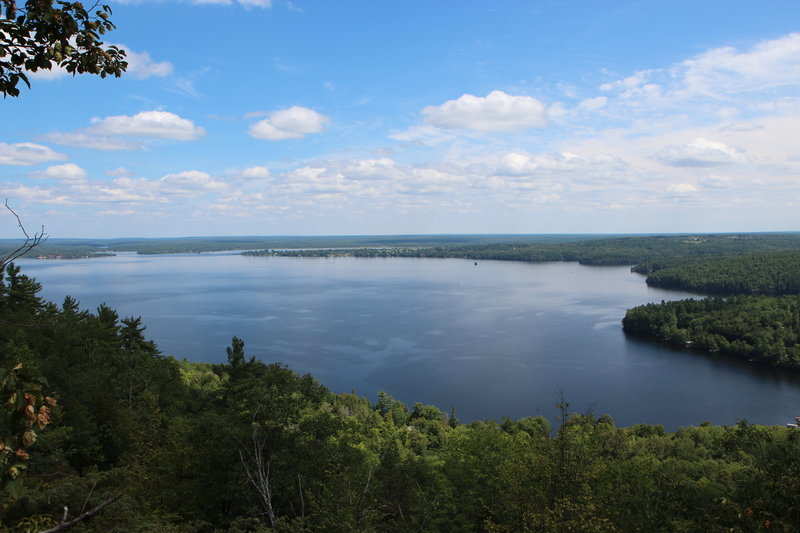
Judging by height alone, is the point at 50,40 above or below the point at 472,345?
above

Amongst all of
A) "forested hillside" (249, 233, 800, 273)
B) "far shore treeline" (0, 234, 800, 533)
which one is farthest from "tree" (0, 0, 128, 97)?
"forested hillside" (249, 233, 800, 273)

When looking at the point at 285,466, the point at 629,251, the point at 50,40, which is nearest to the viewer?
the point at 50,40

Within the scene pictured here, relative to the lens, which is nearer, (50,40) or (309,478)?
(50,40)

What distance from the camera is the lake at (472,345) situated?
34844 mm

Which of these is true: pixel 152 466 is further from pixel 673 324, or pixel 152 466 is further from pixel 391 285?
pixel 391 285

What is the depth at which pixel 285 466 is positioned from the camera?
10562 mm

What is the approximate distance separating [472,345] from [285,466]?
39609 millimetres

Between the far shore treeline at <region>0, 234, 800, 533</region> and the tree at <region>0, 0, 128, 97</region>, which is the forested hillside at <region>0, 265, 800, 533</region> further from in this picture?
the tree at <region>0, 0, 128, 97</region>

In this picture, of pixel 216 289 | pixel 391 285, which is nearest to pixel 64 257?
pixel 216 289

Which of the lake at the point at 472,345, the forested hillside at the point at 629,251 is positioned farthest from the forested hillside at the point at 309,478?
the forested hillside at the point at 629,251

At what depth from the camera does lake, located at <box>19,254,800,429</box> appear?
114ft

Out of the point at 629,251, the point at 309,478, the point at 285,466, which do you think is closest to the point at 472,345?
the point at 309,478

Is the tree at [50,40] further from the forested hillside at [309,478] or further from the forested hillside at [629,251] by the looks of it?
the forested hillside at [629,251]

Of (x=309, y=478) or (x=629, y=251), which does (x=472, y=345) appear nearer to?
(x=309, y=478)
